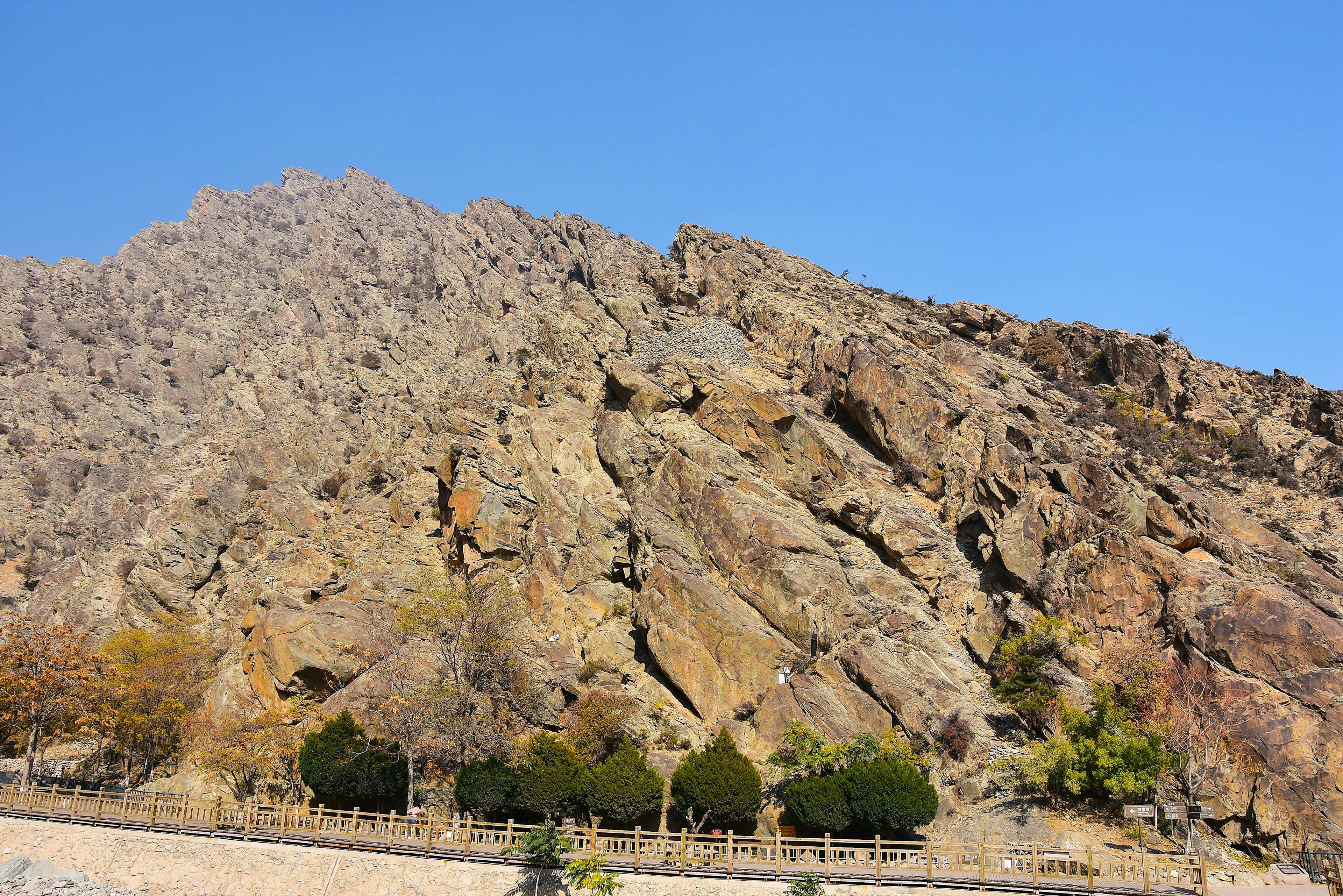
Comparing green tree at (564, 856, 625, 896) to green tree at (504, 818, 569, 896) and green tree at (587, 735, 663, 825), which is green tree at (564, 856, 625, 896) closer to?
green tree at (504, 818, 569, 896)

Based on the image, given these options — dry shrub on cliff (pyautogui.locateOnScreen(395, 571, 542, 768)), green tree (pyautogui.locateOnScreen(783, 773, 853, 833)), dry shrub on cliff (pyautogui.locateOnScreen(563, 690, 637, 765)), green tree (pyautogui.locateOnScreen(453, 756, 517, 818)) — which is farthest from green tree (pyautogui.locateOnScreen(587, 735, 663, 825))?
green tree (pyautogui.locateOnScreen(783, 773, 853, 833))

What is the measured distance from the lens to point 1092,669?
123 feet

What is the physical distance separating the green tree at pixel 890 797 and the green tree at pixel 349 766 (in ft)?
65.1

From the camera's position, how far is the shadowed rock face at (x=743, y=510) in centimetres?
3791

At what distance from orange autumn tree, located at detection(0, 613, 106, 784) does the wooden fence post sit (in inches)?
1598

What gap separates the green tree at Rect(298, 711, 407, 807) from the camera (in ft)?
113

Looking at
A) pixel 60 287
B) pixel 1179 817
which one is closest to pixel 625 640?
pixel 1179 817

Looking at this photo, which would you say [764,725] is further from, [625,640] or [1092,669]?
[1092,669]

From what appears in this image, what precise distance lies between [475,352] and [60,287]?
67956 mm

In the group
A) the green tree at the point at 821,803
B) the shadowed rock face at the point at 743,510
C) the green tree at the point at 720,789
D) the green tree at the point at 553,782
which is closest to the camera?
the green tree at the point at 821,803

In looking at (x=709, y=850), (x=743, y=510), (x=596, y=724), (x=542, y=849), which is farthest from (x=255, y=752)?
(x=743, y=510)

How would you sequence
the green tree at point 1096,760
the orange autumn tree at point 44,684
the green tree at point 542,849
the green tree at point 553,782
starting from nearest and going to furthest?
the green tree at point 542,849 < the green tree at point 1096,760 < the green tree at point 553,782 < the orange autumn tree at point 44,684

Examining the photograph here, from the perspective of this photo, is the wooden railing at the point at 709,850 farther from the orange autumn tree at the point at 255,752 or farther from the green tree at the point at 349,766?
the orange autumn tree at the point at 255,752

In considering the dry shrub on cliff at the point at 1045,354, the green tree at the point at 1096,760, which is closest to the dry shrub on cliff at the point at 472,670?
the green tree at the point at 1096,760
